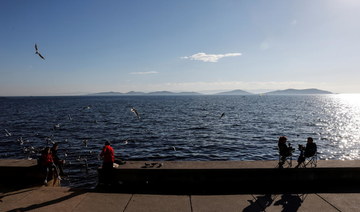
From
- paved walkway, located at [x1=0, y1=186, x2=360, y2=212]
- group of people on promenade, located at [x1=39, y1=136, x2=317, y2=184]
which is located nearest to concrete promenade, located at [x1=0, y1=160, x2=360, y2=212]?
paved walkway, located at [x1=0, y1=186, x2=360, y2=212]

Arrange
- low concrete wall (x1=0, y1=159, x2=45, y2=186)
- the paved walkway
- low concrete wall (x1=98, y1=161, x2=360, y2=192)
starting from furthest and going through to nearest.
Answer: low concrete wall (x1=0, y1=159, x2=45, y2=186), low concrete wall (x1=98, y1=161, x2=360, y2=192), the paved walkway

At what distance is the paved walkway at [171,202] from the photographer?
7.07 meters

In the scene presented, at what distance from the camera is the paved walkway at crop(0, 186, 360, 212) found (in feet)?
23.2

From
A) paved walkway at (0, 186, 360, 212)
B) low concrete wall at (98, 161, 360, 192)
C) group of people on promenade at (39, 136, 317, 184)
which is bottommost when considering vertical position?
paved walkway at (0, 186, 360, 212)

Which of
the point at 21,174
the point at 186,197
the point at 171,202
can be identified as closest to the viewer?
the point at 171,202

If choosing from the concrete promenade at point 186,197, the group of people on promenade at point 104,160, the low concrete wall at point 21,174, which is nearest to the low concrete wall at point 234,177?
the concrete promenade at point 186,197

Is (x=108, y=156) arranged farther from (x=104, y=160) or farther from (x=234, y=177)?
(x=234, y=177)

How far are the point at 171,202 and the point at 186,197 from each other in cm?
55

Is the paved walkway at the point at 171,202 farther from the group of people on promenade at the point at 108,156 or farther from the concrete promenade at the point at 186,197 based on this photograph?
the group of people on promenade at the point at 108,156

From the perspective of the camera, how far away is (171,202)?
7477mm

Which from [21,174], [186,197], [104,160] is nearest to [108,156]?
[104,160]

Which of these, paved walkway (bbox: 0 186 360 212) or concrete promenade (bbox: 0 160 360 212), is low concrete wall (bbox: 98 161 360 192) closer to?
concrete promenade (bbox: 0 160 360 212)

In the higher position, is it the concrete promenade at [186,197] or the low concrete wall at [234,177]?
the low concrete wall at [234,177]

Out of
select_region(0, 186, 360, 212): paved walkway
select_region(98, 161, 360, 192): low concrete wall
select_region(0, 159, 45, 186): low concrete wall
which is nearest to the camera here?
select_region(0, 186, 360, 212): paved walkway
